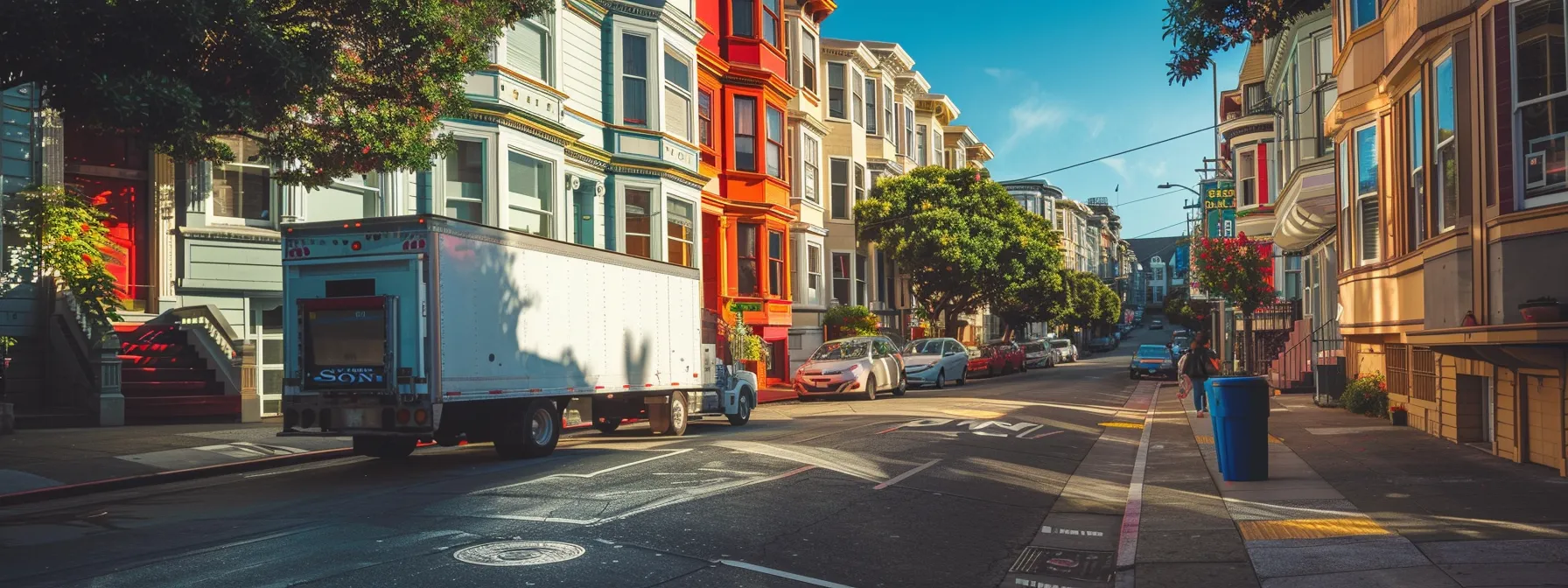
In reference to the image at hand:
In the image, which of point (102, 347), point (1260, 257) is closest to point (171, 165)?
point (102, 347)

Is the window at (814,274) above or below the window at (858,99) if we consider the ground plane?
below

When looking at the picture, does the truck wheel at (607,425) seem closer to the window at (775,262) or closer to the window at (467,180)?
the window at (467,180)

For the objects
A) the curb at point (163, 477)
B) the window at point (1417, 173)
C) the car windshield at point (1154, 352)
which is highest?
the window at point (1417, 173)

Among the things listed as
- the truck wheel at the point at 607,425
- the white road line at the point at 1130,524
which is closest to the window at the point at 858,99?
the truck wheel at the point at 607,425

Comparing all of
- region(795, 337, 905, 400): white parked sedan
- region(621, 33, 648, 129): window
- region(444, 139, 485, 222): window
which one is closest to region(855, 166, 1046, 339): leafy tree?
region(795, 337, 905, 400): white parked sedan

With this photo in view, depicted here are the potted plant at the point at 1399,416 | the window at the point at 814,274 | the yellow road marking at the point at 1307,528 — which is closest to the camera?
the yellow road marking at the point at 1307,528

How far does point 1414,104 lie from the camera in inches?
589

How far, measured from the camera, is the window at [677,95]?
95.6 feet

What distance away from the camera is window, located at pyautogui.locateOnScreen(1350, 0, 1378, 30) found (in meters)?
17.8

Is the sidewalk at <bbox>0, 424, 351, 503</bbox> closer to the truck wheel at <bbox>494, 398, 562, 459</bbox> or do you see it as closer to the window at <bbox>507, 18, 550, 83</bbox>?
the truck wheel at <bbox>494, 398, 562, 459</bbox>

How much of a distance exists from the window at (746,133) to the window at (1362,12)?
19.2 metres

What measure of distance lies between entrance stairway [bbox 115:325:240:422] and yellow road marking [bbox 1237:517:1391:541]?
15.6 m

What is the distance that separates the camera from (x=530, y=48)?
78.3 ft

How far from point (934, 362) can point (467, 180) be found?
18.9 metres
